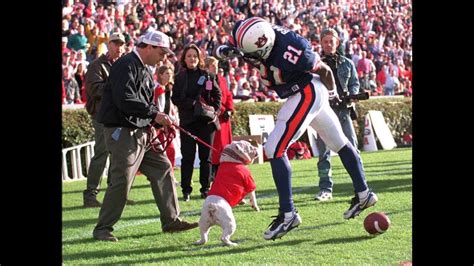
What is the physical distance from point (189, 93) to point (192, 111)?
265mm

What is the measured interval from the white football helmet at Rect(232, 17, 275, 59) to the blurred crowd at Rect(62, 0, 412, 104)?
703 centimetres

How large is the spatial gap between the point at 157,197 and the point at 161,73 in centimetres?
356

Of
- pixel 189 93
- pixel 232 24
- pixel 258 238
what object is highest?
pixel 189 93

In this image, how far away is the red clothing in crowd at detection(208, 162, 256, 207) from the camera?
7754 mm

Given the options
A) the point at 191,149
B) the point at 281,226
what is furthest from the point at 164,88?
the point at 281,226

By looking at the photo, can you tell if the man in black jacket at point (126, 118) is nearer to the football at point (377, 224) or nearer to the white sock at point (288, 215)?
the white sock at point (288, 215)

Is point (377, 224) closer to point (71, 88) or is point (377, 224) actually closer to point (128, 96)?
point (128, 96)

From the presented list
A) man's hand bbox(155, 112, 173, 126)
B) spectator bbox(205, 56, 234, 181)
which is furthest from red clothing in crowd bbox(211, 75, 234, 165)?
man's hand bbox(155, 112, 173, 126)

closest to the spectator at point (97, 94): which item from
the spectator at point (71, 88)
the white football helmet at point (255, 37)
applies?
the white football helmet at point (255, 37)

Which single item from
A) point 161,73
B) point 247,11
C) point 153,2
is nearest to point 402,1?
point 247,11

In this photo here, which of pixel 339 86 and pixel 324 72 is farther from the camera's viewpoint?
pixel 339 86

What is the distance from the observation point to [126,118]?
8055 mm

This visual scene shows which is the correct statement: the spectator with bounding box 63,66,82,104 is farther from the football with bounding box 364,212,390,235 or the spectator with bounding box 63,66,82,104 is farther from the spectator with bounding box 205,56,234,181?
the football with bounding box 364,212,390,235

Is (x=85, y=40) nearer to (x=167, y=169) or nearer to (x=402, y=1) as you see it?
(x=167, y=169)
